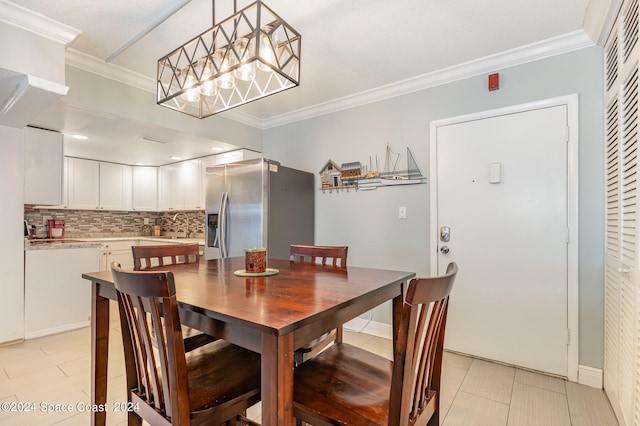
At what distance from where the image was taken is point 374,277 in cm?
153

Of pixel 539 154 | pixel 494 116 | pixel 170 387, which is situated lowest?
pixel 170 387

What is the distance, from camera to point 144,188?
5.04 metres

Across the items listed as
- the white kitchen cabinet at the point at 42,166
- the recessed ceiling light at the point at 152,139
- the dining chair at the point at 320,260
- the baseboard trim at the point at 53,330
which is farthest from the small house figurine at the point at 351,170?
the baseboard trim at the point at 53,330

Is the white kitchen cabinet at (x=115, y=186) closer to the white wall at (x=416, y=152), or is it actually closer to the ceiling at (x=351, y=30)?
the ceiling at (x=351, y=30)

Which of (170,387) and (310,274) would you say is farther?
(310,274)

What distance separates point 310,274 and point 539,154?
6.43 ft

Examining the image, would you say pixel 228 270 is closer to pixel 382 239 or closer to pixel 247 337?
pixel 247 337

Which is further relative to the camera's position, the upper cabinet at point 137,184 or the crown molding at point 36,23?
the upper cabinet at point 137,184

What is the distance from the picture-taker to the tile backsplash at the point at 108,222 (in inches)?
166

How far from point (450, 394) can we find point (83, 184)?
5107mm

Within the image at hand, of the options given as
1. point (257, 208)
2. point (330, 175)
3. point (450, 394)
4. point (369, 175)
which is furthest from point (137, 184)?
point (450, 394)

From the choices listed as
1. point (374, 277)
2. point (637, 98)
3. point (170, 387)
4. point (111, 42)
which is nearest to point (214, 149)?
point (111, 42)

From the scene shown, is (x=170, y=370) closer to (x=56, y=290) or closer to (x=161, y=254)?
(x=161, y=254)

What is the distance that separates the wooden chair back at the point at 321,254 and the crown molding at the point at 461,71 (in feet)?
5.78
